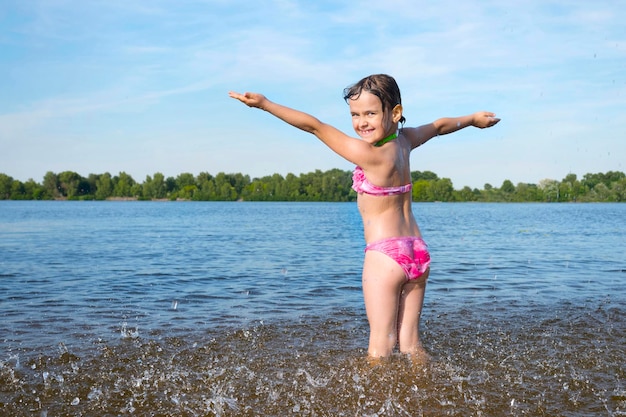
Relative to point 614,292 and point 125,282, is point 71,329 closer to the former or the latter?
point 125,282

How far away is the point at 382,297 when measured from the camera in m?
4.31

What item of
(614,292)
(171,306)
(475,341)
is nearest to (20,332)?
(171,306)

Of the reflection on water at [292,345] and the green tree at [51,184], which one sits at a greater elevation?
the green tree at [51,184]

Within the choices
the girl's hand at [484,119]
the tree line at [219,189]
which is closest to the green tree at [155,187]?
the tree line at [219,189]

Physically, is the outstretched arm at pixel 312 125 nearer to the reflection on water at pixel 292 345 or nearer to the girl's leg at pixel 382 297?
the girl's leg at pixel 382 297

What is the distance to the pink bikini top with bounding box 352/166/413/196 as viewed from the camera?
4242 millimetres

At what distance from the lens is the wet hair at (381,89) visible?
4.17 metres

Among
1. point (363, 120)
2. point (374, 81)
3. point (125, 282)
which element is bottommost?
point (125, 282)

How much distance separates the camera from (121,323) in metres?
7.20

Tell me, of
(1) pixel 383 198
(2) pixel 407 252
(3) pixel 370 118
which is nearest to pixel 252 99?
(3) pixel 370 118

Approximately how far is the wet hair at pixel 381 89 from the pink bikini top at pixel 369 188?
0.52 metres

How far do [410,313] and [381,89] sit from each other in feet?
5.75

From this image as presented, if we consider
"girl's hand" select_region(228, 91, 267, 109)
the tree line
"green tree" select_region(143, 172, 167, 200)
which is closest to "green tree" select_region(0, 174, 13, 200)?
the tree line

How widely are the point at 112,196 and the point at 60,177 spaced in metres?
12.5
